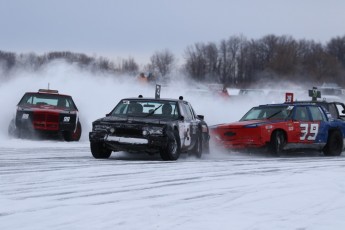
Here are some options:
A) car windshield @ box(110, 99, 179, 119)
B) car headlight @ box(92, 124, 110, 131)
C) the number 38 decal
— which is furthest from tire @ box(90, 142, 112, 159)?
the number 38 decal

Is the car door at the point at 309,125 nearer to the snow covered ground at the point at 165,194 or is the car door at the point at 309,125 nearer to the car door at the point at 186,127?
the snow covered ground at the point at 165,194

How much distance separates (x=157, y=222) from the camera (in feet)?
22.1

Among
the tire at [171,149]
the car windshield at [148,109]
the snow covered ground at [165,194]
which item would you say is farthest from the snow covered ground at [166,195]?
the car windshield at [148,109]

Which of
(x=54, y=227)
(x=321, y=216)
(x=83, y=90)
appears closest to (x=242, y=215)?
(x=321, y=216)

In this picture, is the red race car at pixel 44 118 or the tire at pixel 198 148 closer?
the tire at pixel 198 148

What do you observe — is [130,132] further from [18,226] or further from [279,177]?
[18,226]

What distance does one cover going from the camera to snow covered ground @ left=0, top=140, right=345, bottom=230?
6805mm

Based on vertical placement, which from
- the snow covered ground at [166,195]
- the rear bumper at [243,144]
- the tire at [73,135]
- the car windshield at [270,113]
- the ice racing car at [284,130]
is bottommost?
the snow covered ground at [166,195]

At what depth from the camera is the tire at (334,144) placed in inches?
717

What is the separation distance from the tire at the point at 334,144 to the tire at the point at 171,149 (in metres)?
5.47

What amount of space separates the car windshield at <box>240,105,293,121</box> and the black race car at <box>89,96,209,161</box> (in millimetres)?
2873

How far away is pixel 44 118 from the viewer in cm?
2109

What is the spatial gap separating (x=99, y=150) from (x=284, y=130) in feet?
16.5

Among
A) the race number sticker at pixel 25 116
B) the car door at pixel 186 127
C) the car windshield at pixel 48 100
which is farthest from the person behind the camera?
the car windshield at pixel 48 100
